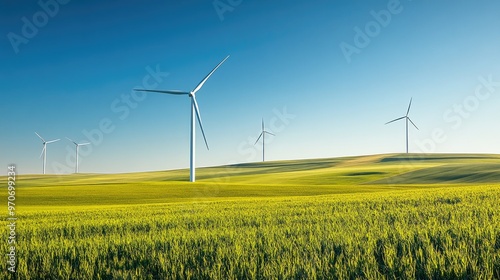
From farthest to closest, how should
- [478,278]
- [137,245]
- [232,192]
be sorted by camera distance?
[232,192] < [137,245] < [478,278]

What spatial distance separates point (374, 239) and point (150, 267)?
17.1ft

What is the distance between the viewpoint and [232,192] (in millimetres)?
54906

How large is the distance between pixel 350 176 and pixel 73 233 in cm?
8229

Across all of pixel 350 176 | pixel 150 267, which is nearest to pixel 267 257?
pixel 150 267

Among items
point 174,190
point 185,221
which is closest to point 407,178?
point 174,190

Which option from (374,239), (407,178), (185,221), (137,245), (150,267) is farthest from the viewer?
(407,178)

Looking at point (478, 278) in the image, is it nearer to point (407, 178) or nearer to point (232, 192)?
point (232, 192)

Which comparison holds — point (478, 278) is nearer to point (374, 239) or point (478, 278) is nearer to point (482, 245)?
point (482, 245)

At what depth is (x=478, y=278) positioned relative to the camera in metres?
6.42

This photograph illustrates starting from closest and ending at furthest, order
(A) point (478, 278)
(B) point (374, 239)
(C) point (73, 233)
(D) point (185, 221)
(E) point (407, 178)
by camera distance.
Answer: (A) point (478, 278) < (B) point (374, 239) < (C) point (73, 233) < (D) point (185, 221) < (E) point (407, 178)

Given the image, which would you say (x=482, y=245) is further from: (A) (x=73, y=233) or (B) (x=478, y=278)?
(A) (x=73, y=233)

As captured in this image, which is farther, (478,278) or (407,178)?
(407,178)

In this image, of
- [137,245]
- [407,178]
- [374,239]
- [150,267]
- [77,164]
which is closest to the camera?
[150,267]

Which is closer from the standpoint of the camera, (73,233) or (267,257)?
(267,257)
